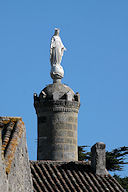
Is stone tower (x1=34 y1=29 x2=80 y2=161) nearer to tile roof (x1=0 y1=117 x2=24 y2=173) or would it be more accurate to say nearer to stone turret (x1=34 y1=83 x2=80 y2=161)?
stone turret (x1=34 y1=83 x2=80 y2=161)

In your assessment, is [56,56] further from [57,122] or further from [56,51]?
[57,122]

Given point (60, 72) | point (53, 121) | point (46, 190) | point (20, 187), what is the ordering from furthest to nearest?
point (60, 72), point (53, 121), point (46, 190), point (20, 187)

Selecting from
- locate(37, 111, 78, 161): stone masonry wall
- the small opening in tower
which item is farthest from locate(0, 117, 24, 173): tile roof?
the small opening in tower

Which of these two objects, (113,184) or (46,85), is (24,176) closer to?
(113,184)

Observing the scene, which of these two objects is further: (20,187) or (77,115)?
(77,115)

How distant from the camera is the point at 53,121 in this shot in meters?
24.1

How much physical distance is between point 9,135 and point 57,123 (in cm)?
1417

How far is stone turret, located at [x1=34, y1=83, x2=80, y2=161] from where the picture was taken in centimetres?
2392

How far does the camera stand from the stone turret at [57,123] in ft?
78.5

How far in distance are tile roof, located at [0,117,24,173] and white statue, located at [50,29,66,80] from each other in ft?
49.2

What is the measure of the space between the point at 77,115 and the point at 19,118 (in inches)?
556

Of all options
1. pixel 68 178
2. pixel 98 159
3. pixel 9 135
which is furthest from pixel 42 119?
pixel 9 135

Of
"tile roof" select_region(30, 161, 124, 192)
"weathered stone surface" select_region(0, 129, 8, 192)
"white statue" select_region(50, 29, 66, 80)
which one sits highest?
"white statue" select_region(50, 29, 66, 80)

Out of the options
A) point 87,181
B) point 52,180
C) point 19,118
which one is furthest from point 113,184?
point 19,118
